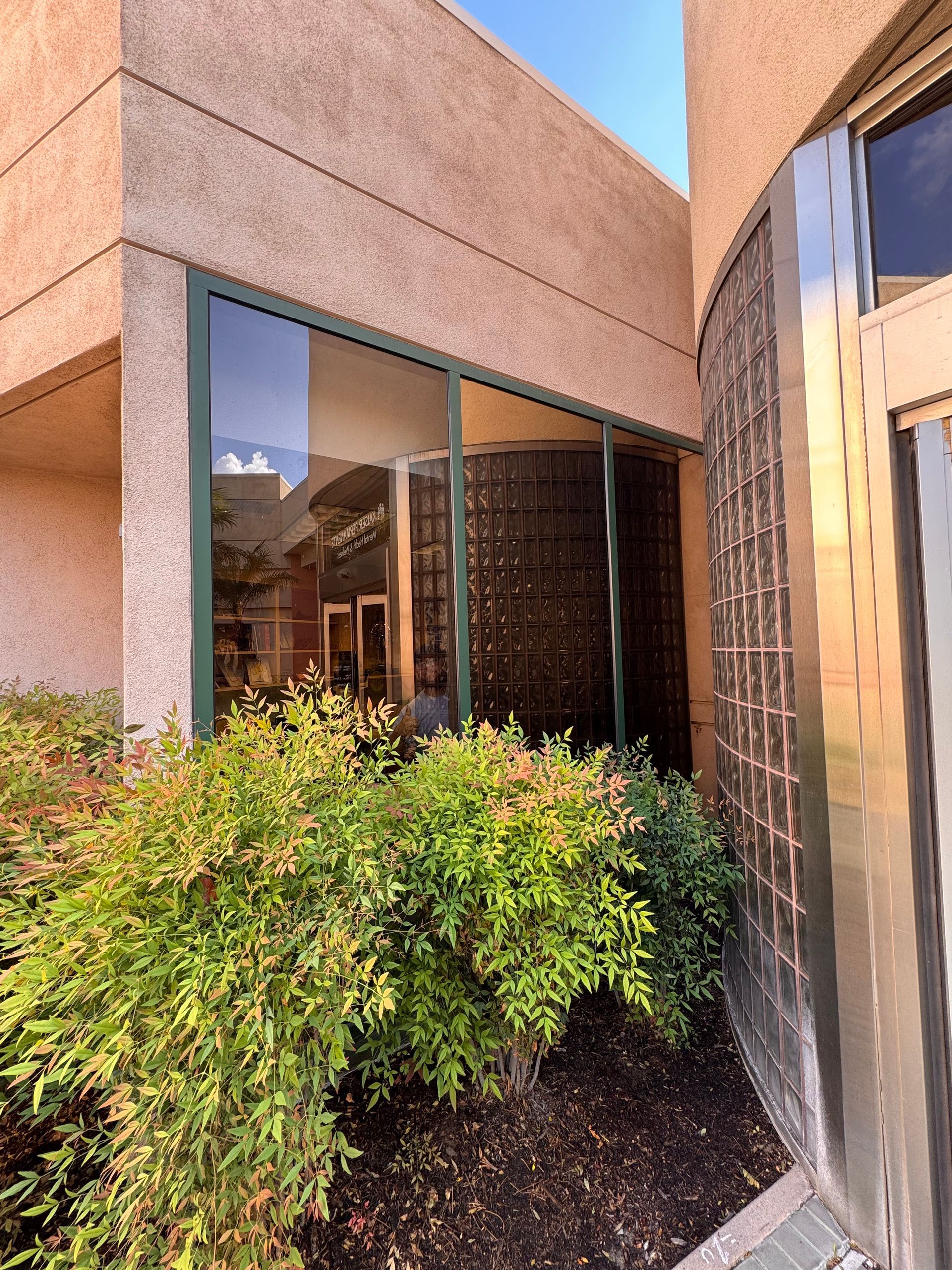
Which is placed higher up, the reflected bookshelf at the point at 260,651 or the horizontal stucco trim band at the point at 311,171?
the horizontal stucco trim band at the point at 311,171

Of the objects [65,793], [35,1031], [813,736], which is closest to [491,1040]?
[35,1031]

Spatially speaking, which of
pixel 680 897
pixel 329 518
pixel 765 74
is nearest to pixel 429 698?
pixel 329 518

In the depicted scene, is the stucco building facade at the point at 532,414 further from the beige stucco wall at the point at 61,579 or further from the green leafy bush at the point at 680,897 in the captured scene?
the green leafy bush at the point at 680,897

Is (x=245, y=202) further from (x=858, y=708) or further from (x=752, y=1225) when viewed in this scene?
(x=752, y=1225)

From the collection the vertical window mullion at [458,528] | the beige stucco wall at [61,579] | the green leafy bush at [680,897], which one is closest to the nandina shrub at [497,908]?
the green leafy bush at [680,897]

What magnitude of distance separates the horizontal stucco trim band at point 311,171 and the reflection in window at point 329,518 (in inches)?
30.7

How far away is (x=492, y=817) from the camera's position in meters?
2.16

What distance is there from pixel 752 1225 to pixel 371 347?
4.51 meters

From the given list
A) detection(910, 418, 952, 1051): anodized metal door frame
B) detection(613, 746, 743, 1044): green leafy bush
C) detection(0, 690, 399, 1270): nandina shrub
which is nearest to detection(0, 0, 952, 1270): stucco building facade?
detection(910, 418, 952, 1051): anodized metal door frame

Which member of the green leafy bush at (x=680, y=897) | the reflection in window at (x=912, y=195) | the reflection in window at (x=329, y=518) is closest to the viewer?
the reflection in window at (x=912, y=195)

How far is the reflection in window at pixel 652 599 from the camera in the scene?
579cm

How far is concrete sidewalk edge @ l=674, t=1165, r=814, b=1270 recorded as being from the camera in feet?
6.41

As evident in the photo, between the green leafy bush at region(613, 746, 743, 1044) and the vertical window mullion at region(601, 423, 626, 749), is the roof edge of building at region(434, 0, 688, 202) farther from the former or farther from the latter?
the green leafy bush at region(613, 746, 743, 1044)

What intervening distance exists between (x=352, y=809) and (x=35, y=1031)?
0.94 metres
